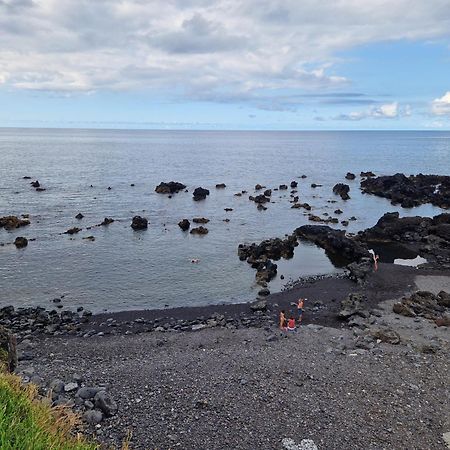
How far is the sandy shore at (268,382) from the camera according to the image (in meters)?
16.2

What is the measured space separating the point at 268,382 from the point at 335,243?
32258 mm

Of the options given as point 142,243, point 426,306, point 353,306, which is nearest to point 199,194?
point 142,243

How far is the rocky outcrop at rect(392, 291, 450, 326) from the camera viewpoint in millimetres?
30422

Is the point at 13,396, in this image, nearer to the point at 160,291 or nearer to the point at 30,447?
the point at 30,447

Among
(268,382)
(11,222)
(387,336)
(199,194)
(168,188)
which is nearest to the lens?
(268,382)

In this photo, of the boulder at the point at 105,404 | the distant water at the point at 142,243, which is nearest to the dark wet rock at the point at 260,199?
the distant water at the point at 142,243

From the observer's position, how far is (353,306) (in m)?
32.3

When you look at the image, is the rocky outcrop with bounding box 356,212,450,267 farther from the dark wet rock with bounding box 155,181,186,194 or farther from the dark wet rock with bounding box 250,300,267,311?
the dark wet rock with bounding box 155,181,186,194

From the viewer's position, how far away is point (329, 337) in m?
26.6

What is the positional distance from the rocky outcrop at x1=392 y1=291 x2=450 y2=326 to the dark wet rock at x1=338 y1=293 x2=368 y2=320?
92.6 inches

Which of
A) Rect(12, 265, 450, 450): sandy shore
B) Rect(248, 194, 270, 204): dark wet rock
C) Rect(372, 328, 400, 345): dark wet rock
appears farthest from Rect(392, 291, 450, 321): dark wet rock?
Rect(248, 194, 270, 204): dark wet rock

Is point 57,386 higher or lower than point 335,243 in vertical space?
higher

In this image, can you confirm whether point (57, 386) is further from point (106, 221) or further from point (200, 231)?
point (106, 221)

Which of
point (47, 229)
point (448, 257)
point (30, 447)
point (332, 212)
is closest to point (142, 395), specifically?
point (30, 447)
